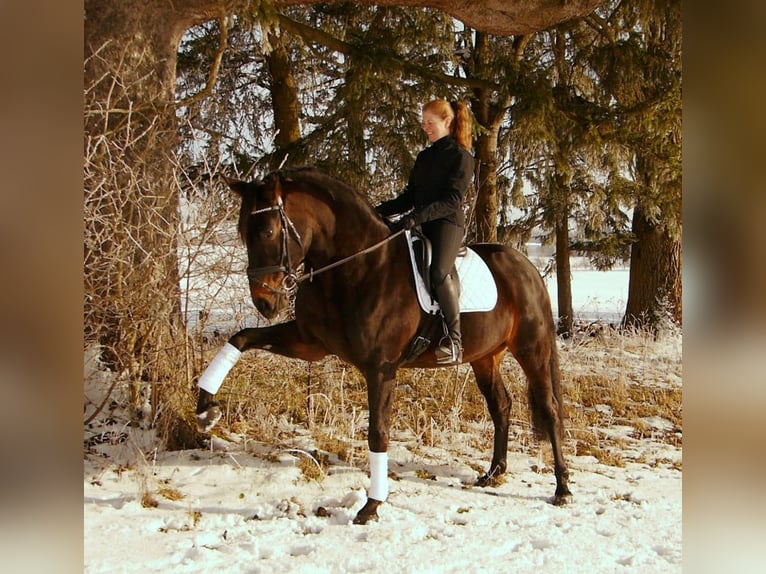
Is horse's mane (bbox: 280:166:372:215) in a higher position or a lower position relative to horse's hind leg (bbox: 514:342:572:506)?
higher

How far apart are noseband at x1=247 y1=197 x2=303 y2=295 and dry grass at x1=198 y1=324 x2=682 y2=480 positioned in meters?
1.80

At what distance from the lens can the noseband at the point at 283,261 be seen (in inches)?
147

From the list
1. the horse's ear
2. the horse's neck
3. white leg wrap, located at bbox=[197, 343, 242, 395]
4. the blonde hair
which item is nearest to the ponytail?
the blonde hair

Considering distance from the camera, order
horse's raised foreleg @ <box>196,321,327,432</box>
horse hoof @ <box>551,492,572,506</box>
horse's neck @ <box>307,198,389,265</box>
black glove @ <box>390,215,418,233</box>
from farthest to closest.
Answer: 1. horse hoof @ <box>551,492,572,506</box>
2. black glove @ <box>390,215,418,233</box>
3. horse's neck @ <box>307,198,389,265</box>
4. horse's raised foreleg @ <box>196,321,327,432</box>

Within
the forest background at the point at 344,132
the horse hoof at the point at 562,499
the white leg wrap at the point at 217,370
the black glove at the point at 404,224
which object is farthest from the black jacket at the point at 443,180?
the horse hoof at the point at 562,499

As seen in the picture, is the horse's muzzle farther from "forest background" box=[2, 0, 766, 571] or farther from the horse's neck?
"forest background" box=[2, 0, 766, 571]

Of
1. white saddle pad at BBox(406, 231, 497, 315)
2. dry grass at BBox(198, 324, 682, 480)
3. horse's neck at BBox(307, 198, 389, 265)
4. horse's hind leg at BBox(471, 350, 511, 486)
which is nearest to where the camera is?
horse's neck at BBox(307, 198, 389, 265)

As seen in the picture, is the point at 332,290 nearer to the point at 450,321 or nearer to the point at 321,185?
the point at 321,185

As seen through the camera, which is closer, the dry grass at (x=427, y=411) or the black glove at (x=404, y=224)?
the black glove at (x=404, y=224)

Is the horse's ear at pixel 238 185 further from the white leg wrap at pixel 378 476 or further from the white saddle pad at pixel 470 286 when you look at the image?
the white leg wrap at pixel 378 476

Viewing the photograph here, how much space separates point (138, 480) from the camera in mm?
4641

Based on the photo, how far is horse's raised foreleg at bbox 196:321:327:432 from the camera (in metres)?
3.84
